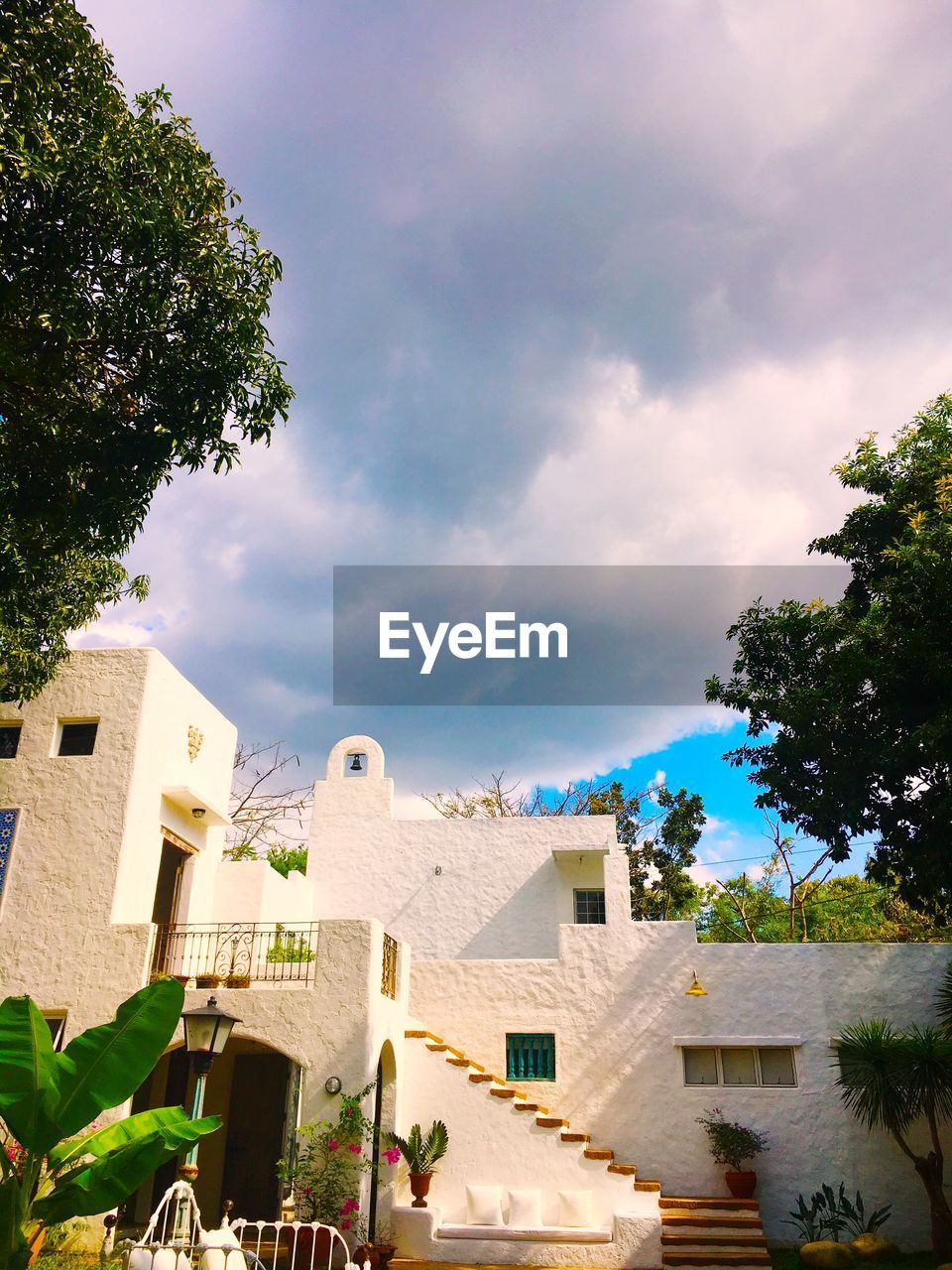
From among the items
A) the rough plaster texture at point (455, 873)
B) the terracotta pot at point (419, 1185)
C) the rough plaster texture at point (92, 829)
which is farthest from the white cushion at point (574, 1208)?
the rough plaster texture at point (92, 829)

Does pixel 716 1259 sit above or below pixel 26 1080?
below

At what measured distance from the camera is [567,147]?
10.6 m

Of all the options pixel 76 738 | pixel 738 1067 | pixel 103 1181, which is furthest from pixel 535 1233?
pixel 76 738

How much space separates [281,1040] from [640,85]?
452 inches

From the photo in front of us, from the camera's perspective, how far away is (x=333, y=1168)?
11.2 metres

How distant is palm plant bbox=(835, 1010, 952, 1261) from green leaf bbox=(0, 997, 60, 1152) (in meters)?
10.3

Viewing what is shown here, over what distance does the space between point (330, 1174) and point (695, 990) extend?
5763 mm

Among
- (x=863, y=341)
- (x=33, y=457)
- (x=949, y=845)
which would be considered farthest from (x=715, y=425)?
(x=33, y=457)

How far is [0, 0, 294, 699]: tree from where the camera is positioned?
9.41 metres

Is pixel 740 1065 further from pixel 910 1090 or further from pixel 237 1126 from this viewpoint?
pixel 237 1126

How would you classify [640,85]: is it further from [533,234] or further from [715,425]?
[715,425]

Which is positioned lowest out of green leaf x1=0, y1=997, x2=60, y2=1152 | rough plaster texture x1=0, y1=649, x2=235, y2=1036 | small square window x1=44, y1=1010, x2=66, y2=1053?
green leaf x1=0, y1=997, x2=60, y2=1152

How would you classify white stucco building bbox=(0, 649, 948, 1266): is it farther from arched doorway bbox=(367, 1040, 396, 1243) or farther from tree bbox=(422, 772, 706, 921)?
tree bbox=(422, 772, 706, 921)

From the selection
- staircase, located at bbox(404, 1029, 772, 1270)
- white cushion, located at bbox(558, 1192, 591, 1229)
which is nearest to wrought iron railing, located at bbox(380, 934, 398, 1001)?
staircase, located at bbox(404, 1029, 772, 1270)
